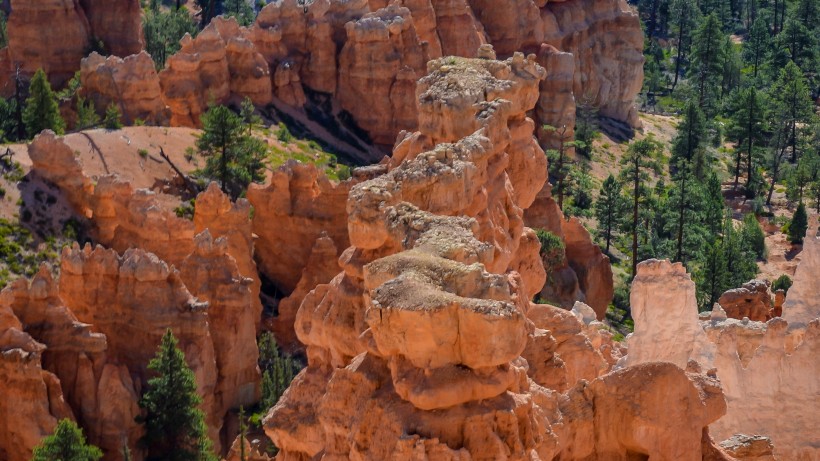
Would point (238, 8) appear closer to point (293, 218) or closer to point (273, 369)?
point (293, 218)

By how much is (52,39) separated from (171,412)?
132 ft

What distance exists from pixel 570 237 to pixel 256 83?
14.8 m

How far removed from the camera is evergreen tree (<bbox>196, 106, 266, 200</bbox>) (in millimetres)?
63906

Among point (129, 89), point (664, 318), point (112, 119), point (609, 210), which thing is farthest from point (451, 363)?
point (609, 210)

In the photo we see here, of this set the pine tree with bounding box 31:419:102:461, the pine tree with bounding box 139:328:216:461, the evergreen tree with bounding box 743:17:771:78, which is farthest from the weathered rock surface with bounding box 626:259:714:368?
the evergreen tree with bounding box 743:17:771:78

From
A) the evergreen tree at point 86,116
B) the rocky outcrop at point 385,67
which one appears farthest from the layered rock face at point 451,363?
the rocky outcrop at point 385,67

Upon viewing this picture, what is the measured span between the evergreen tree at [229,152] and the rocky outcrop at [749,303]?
21449mm

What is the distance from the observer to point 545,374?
28891 mm

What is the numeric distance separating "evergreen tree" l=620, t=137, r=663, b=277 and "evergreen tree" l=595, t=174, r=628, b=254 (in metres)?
0.51

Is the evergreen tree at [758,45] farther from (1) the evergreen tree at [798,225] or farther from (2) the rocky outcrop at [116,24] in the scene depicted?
(2) the rocky outcrop at [116,24]

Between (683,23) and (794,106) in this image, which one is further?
(683,23)

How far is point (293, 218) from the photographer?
58969 mm

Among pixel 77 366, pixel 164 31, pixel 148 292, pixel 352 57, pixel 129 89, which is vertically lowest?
→ pixel 164 31

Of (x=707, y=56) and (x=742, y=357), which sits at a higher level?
(x=742, y=357)
